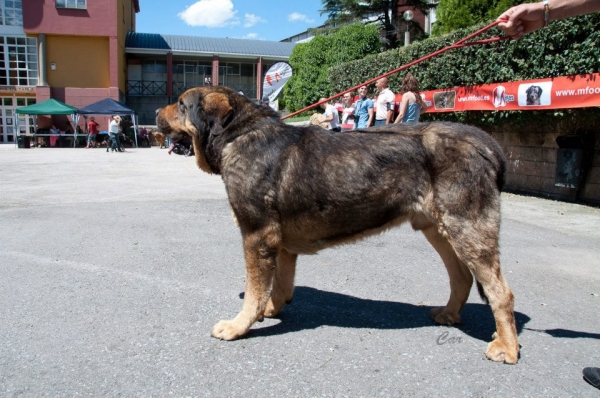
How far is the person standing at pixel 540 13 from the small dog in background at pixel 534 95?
6.84 metres

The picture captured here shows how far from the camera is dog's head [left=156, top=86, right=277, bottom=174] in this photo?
3.76m

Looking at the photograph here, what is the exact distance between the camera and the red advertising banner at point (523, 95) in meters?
9.05

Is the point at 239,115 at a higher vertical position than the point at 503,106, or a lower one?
lower

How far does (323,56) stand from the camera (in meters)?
26.4

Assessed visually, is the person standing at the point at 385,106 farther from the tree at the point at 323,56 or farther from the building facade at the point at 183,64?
the building facade at the point at 183,64

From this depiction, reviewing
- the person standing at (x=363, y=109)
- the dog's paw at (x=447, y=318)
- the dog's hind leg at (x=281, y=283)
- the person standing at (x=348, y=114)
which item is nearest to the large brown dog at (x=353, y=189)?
the dog's hind leg at (x=281, y=283)

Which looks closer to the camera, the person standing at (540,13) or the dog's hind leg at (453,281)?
the person standing at (540,13)

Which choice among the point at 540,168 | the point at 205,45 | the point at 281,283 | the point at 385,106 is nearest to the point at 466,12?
the point at 540,168

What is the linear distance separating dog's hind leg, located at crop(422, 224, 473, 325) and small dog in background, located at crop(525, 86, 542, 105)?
7486 millimetres

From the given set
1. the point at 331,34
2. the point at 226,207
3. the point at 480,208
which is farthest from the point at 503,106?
the point at 331,34

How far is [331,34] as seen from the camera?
2667 centimetres

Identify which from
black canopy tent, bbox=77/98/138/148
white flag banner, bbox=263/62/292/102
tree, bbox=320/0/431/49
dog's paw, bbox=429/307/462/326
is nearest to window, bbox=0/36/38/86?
black canopy tent, bbox=77/98/138/148

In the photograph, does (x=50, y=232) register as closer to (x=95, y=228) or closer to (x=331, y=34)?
(x=95, y=228)

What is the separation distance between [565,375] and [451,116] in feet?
34.2
